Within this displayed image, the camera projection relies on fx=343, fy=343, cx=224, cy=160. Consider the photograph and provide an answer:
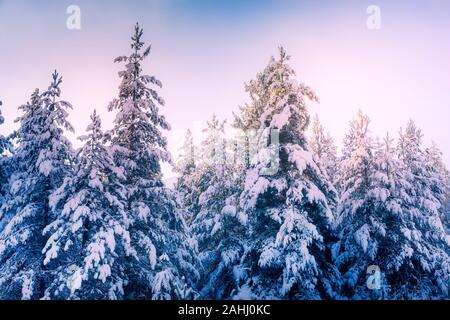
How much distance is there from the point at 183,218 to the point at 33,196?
6.69 metres

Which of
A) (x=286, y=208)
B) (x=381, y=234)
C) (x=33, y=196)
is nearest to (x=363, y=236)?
(x=381, y=234)

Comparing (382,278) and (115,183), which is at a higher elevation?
(115,183)

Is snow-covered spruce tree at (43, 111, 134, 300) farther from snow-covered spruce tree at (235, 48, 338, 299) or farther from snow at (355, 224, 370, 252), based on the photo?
snow at (355, 224, 370, 252)

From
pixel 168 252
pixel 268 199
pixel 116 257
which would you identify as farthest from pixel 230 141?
pixel 116 257

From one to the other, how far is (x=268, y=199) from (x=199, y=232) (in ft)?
24.6

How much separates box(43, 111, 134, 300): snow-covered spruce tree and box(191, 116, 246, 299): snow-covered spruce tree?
6.36m

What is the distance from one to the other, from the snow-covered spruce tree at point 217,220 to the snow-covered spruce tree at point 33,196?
8.38m

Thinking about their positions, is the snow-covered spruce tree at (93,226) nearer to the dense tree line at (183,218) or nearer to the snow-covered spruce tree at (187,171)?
the dense tree line at (183,218)

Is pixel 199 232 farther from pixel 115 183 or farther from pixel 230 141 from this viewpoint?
pixel 115 183

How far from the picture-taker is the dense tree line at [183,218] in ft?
43.4

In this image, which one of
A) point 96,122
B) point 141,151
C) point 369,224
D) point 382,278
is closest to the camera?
point 96,122

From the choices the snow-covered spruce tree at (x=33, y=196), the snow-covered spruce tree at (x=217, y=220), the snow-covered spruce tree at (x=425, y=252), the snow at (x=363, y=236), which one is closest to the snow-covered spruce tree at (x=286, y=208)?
the snow at (x=363, y=236)

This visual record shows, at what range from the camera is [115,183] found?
1377cm

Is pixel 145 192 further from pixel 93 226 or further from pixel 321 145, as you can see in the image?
pixel 321 145
